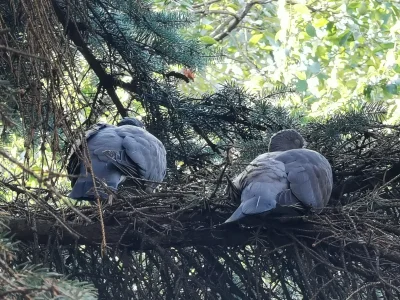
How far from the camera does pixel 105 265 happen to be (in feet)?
9.51

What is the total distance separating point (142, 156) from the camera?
3475 millimetres

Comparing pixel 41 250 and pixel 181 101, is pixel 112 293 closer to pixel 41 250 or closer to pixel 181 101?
pixel 41 250

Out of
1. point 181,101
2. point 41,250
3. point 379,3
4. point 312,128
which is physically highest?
point 379,3

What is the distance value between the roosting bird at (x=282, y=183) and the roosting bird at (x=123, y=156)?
41 centimetres

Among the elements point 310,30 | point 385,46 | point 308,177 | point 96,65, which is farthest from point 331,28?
point 308,177

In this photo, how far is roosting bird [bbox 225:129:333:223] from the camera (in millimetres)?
2990

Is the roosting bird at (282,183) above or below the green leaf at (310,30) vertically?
below

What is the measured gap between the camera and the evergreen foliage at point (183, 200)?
8.31 feet

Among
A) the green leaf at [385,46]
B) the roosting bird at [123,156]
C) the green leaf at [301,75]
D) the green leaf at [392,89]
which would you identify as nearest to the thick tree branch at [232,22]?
the green leaf at [301,75]

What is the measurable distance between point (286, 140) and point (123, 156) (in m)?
0.77

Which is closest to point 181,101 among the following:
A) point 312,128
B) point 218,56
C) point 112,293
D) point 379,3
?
point 218,56

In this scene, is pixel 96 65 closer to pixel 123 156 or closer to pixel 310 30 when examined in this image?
pixel 123 156

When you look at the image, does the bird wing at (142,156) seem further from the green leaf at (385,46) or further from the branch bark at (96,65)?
the green leaf at (385,46)

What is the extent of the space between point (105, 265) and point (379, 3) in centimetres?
525
